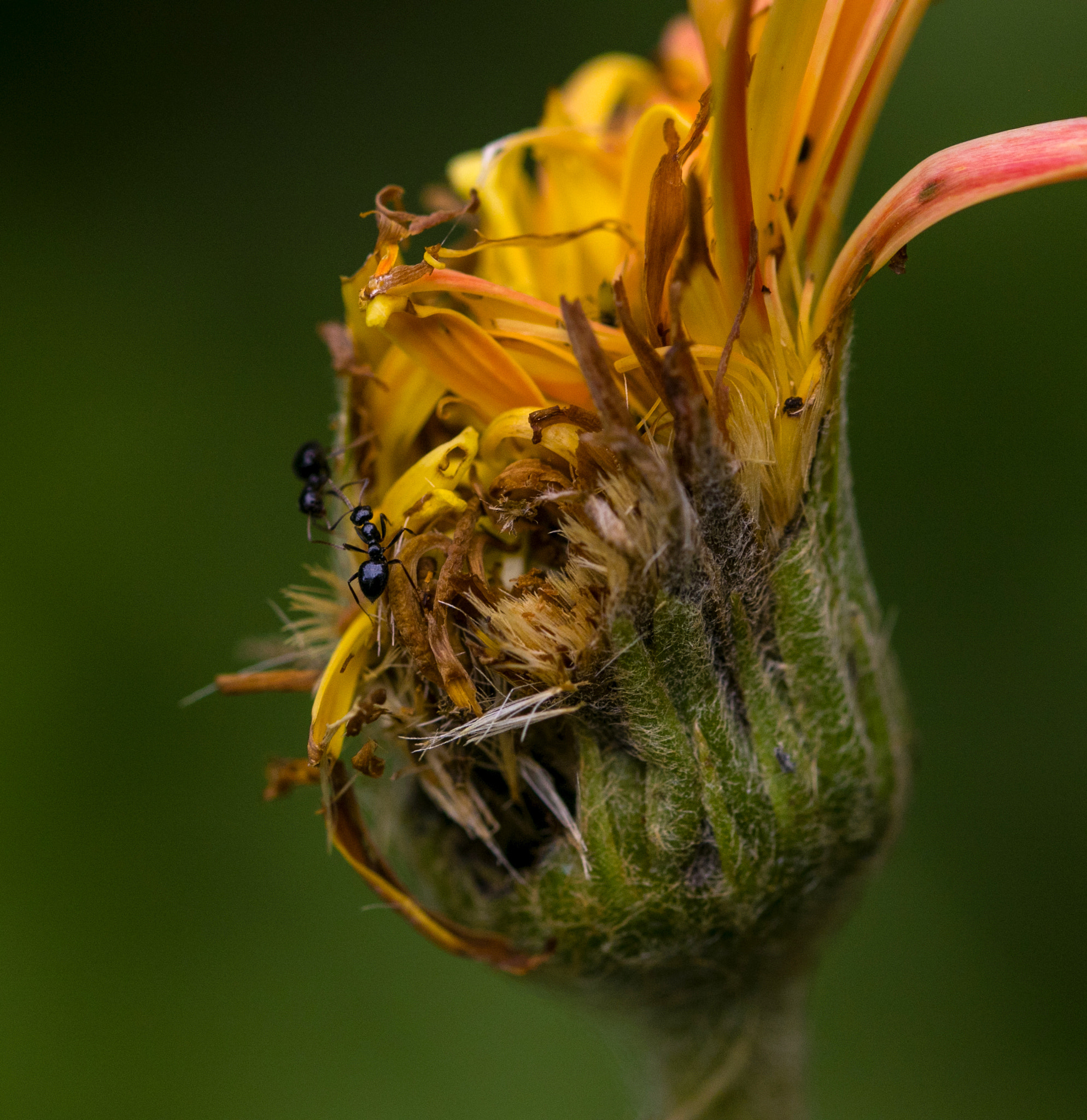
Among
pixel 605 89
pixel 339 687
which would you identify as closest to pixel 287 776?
pixel 339 687

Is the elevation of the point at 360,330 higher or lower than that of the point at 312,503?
higher

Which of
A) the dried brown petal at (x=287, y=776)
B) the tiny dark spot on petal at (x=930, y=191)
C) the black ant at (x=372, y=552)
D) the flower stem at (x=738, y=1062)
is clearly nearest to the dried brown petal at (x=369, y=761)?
the dried brown petal at (x=287, y=776)

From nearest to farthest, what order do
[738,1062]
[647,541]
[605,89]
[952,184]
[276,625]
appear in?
[952,184] → [647,541] → [738,1062] → [605,89] → [276,625]

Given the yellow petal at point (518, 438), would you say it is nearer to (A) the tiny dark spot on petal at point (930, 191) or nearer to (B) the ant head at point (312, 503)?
(B) the ant head at point (312, 503)

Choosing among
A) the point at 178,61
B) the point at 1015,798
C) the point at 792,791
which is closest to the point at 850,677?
the point at 792,791

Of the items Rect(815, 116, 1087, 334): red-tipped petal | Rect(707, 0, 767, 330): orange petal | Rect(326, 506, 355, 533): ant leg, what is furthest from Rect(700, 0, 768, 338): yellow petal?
Rect(326, 506, 355, 533): ant leg

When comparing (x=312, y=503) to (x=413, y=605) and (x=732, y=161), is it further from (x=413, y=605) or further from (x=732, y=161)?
(x=732, y=161)
